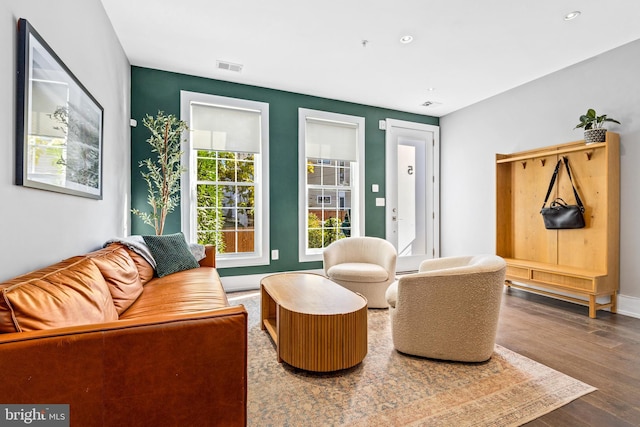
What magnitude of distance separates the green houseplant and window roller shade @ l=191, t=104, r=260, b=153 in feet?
0.79

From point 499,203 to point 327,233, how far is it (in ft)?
7.81

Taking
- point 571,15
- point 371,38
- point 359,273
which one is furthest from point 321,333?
point 571,15

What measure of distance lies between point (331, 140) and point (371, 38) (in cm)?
182

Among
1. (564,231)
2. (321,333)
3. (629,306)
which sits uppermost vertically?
(564,231)

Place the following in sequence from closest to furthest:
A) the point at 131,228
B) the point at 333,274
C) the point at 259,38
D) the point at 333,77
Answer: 1. the point at 259,38
2. the point at 333,274
3. the point at 131,228
4. the point at 333,77

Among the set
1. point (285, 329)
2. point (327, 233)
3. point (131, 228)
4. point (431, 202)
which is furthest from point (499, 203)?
point (131, 228)

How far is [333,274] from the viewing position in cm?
345

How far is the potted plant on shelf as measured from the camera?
10.7 ft

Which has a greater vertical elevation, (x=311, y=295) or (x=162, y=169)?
(x=162, y=169)

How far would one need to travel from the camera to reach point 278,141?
4449mm

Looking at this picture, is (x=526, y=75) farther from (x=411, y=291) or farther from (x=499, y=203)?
(x=411, y=291)

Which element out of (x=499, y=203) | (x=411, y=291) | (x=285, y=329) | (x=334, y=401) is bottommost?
(x=334, y=401)

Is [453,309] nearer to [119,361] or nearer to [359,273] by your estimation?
[359,273]

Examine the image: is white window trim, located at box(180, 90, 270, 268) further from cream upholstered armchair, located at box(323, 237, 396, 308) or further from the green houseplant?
cream upholstered armchair, located at box(323, 237, 396, 308)
